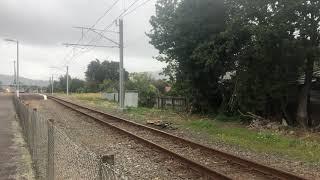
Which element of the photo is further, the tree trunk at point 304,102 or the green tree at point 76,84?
the green tree at point 76,84

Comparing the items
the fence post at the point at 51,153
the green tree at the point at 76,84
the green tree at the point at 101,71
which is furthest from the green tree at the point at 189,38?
the green tree at the point at 76,84

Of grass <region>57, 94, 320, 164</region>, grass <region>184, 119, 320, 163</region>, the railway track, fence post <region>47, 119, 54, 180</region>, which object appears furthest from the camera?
grass <region>57, 94, 320, 164</region>

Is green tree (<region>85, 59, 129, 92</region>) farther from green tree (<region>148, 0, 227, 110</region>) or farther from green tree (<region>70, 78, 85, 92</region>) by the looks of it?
green tree (<region>148, 0, 227, 110</region>)

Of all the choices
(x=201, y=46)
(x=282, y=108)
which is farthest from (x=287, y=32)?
(x=201, y=46)

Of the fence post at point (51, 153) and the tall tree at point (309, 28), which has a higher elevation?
the tall tree at point (309, 28)

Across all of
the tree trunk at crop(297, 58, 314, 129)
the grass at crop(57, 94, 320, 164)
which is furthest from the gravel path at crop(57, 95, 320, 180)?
the tree trunk at crop(297, 58, 314, 129)

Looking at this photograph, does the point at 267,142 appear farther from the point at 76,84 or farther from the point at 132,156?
the point at 76,84

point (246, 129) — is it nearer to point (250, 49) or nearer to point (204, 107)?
point (250, 49)

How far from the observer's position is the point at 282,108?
23766mm

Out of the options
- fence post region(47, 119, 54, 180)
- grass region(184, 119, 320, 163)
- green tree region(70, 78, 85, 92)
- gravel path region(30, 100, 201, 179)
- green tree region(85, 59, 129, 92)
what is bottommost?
gravel path region(30, 100, 201, 179)

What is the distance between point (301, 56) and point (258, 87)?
3.10 meters

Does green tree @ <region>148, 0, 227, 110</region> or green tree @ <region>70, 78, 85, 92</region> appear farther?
green tree @ <region>70, 78, 85, 92</region>

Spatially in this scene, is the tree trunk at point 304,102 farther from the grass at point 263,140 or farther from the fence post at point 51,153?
the fence post at point 51,153

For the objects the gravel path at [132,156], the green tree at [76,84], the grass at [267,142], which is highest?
the green tree at [76,84]
